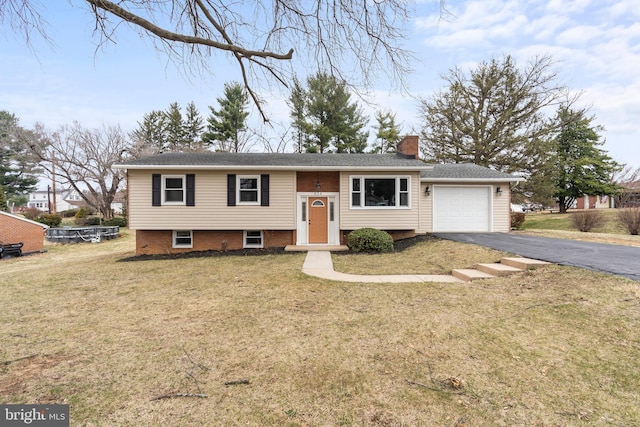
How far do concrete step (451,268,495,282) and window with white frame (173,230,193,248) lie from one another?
1011 cm

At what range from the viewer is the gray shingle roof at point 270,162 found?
1116cm

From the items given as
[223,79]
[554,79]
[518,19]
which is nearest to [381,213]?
[518,19]

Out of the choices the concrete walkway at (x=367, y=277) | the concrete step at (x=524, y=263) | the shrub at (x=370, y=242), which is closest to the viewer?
the concrete step at (x=524, y=263)

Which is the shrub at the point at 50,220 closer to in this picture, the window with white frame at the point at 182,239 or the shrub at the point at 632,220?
the window with white frame at the point at 182,239

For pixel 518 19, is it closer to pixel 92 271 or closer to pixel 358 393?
pixel 358 393

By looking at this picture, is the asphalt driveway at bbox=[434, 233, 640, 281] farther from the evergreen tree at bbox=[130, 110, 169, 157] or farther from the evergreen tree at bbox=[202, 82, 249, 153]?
the evergreen tree at bbox=[130, 110, 169, 157]

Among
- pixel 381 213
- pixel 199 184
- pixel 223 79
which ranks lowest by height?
pixel 381 213

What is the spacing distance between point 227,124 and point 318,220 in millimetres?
19403

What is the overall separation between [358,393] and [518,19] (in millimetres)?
8918

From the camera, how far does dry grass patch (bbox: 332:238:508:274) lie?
7.34m

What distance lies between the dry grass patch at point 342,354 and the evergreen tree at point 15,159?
30227 mm

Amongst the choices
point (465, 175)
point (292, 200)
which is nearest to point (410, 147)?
point (465, 175)

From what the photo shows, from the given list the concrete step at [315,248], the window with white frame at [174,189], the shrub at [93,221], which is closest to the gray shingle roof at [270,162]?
the window with white frame at [174,189]

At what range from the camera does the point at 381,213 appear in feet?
38.9
